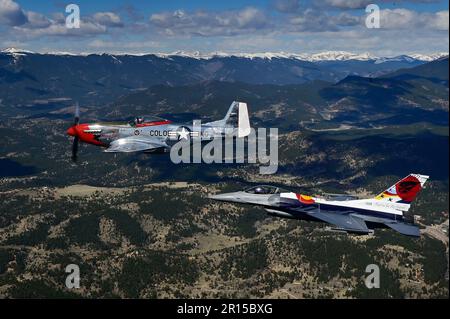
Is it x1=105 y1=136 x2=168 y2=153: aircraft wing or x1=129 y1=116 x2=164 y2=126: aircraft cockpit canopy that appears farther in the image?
x1=129 y1=116 x2=164 y2=126: aircraft cockpit canopy

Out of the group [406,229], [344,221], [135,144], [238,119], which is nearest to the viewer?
[406,229]

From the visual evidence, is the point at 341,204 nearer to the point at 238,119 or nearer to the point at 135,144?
the point at 238,119

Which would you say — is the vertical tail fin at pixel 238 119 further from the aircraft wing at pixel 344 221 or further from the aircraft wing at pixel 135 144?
the aircraft wing at pixel 344 221

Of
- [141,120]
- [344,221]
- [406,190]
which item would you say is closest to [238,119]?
[141,120]

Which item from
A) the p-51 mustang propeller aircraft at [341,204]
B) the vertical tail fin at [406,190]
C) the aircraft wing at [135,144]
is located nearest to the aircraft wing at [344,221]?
the p-51 mustang propeller aircraft at [341,204]

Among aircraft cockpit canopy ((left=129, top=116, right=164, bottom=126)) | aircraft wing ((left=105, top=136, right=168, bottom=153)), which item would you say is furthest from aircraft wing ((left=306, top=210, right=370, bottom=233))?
aircraft cockpit canopy ((left=129, top=116, right=164, bottom=126))

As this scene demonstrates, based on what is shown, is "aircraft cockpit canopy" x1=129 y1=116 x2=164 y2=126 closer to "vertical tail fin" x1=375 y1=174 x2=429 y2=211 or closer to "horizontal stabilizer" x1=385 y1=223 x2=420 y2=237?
"vertical tail fin" x1=375 y1=174 x2=429 y2=211
